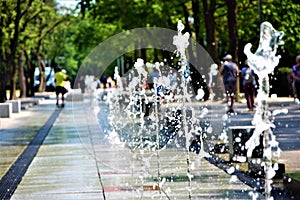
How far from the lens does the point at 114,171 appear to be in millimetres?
13219

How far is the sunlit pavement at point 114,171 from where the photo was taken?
1081cm

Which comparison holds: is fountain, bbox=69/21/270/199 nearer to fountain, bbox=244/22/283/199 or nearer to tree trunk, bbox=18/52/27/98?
fountain, bbox=244/22/283/199

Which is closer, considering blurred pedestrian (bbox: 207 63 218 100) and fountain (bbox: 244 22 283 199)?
fountain (bbox: 244 22 283 199)

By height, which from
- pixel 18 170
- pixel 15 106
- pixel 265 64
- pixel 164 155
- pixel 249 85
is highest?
pixel 265 64

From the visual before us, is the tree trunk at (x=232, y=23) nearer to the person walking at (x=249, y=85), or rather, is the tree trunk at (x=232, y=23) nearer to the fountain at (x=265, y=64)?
the person walking at (x=249, y=85)

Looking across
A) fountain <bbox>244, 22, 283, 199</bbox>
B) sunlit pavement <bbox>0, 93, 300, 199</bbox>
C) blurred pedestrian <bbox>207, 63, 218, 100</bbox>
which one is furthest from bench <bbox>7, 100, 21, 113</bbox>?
fountain <bbox>244, 22, 283, 199</bbox>

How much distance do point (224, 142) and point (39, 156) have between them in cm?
346

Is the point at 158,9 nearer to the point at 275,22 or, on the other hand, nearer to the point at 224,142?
the point at 275,22

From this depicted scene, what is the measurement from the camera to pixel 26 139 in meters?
21.0

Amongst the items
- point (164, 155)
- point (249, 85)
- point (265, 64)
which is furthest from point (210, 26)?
point (265, 64)

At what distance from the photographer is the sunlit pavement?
1081cm

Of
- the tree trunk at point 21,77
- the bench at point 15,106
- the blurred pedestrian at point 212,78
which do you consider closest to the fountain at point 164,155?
the bench at point 15,106

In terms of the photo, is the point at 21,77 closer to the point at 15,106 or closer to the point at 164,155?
the point at 15,106

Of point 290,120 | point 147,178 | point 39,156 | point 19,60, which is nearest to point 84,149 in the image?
point 39,156
